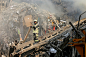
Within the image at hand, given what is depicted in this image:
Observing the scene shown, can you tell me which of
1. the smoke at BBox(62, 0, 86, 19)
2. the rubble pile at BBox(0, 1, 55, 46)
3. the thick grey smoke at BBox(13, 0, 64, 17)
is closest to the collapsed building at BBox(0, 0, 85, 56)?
the rubble pile at BBox(0, 1, 55, 46)

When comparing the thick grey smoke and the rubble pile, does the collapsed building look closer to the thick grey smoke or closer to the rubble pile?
the rubble pile

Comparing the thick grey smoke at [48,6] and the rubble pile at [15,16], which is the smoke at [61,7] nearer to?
the thick grey smoke at [48,6]

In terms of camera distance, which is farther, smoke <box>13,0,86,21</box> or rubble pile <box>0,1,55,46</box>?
smoke <box>13,0,86,21</box>

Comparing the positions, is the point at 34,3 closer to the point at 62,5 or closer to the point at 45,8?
the point at 45,8

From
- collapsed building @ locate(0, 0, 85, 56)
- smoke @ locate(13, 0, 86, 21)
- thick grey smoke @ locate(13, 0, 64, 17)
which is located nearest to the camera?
collapsed building @ locate(0, 0, 85, 56)

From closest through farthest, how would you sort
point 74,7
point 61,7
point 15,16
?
point 15,16, point 74,7, point 61,7

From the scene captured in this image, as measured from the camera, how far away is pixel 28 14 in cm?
732

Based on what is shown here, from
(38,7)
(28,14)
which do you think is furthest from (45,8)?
(28,14)

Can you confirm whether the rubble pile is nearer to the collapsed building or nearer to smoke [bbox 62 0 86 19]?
the collapsed building

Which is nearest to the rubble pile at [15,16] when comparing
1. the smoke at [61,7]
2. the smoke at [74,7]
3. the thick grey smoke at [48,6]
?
the thick grey smoke at [48,6]

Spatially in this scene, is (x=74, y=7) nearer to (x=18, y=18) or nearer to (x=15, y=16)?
(x=18, y=18)

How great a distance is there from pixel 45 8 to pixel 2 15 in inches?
153

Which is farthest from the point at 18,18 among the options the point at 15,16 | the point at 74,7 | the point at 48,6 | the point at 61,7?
the point at 74,7

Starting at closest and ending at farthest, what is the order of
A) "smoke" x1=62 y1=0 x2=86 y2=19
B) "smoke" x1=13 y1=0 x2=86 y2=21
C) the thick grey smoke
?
"smoke" x1=62 y1=0 x2=86 y2=19, "smoke" x1=13 y1=0 x2=86 y2=21, the thick grey smoke
